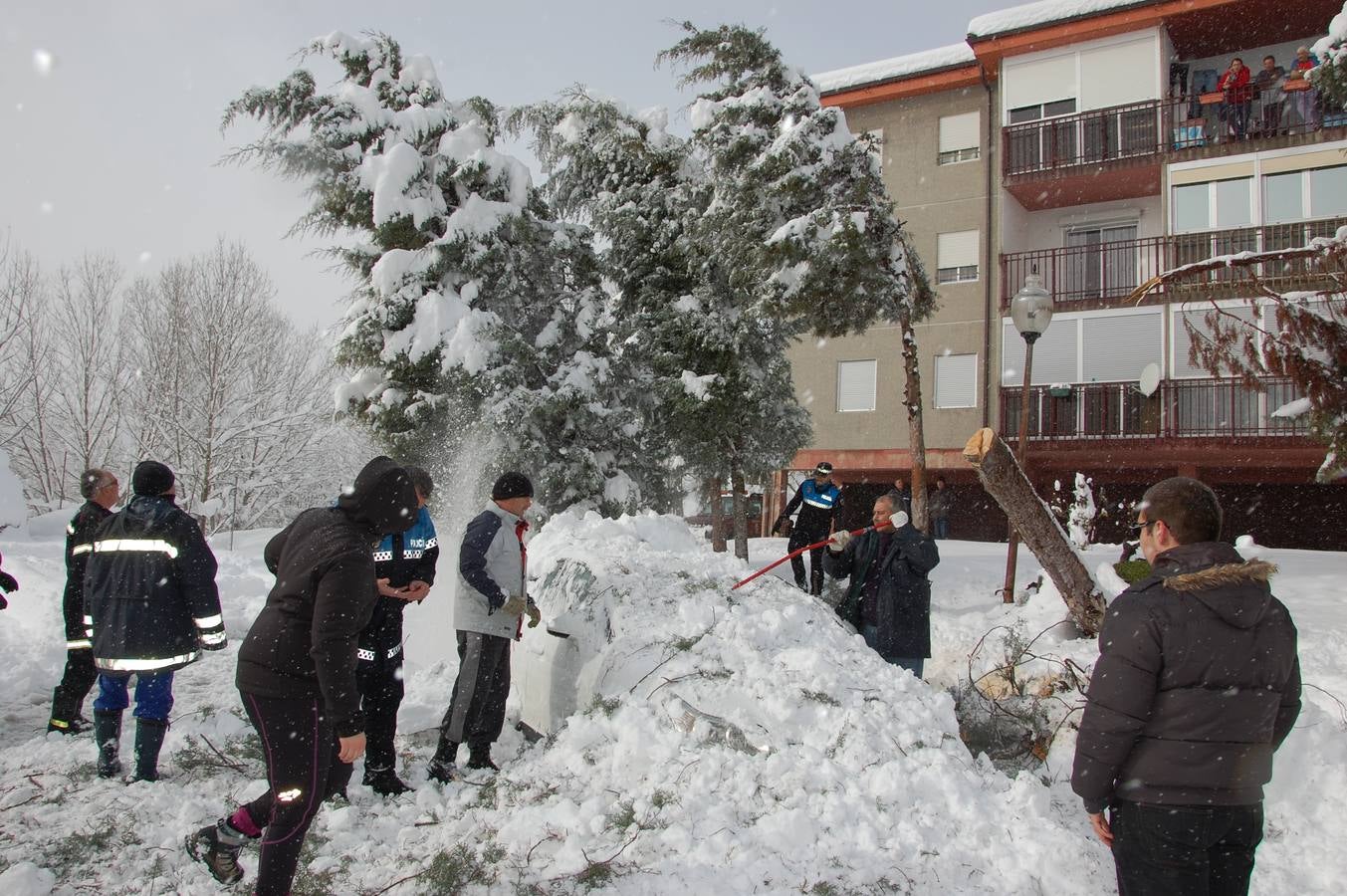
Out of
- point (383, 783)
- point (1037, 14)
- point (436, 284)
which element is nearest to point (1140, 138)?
point (1037, 14)

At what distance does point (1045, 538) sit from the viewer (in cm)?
664

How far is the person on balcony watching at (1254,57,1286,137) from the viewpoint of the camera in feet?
57.2

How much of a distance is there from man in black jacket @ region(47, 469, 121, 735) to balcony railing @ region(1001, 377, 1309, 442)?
15221 mm

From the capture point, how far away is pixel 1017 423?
1864cm

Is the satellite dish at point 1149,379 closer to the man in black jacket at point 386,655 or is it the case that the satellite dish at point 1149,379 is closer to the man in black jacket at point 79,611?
the man in black jacket at point 386,655

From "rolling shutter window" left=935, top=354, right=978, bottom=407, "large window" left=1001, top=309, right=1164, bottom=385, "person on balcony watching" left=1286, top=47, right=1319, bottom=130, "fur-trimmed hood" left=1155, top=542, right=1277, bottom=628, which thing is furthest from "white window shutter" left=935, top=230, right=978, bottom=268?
"fur-trimmed hood" left=1155, top=542, right=1277, bottom=628

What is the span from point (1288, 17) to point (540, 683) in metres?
21.4

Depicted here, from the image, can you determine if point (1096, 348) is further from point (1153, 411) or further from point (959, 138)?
point (959, 138)

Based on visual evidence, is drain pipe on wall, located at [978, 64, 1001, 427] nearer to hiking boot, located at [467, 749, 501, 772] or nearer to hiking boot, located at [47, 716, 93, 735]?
hiking boot, located at [467, 749, 501, 772]

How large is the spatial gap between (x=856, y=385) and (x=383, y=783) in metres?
18.2

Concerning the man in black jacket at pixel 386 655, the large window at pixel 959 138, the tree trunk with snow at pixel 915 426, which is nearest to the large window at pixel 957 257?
the large window at pixel 959 138

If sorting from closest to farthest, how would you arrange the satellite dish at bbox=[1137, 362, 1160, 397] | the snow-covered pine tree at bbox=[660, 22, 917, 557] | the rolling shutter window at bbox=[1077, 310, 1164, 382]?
the snow-covered pine tree at bbox=[660, 22, 917, 557] < the satellite dish at bbox=[1137, 362, 1160, 397] < the rolling shutter window at bbox=[1077, 310, 1164, 382]

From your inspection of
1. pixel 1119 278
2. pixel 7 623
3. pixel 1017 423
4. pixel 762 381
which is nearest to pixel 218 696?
pixel 7 623

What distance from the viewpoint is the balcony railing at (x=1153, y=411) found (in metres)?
16.5
